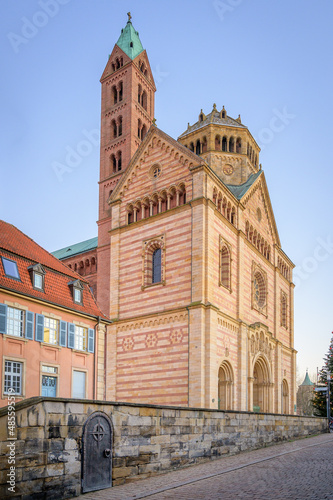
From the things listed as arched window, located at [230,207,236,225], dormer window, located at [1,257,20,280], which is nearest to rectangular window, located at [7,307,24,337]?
dormer window, located at [1,257,20,280]

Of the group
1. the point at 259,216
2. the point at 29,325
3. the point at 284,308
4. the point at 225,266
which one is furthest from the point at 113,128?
the point at 29,325

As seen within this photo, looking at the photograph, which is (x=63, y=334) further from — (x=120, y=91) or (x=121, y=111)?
(x=120, y=91)

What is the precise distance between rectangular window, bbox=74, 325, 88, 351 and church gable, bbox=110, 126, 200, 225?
35.5 ft

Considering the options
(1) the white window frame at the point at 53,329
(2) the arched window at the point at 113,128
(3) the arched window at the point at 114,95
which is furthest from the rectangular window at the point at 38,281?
(3) the arched window at the point at 114,95

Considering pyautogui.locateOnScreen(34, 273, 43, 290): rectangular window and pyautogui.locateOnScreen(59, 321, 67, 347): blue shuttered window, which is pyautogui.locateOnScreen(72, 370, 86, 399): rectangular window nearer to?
pyautogui.locateOnScreen(59, 321, 67, 347): blue shuttered window

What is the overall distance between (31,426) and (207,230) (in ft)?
74.2

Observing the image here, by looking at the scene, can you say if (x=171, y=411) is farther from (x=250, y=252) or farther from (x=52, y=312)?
(x=250, y=252)

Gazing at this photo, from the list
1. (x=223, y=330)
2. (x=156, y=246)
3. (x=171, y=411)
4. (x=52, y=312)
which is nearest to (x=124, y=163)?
(x=156, y=246)

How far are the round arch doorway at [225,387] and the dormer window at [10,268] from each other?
1476 cm

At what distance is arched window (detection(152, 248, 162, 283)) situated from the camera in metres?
34.2

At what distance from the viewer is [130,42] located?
51.7 meters

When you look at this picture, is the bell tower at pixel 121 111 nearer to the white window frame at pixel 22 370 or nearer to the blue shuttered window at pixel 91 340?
the blue shuttered window at pixel 91 340

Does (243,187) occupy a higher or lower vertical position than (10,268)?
higher

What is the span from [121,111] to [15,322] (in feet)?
97.3
